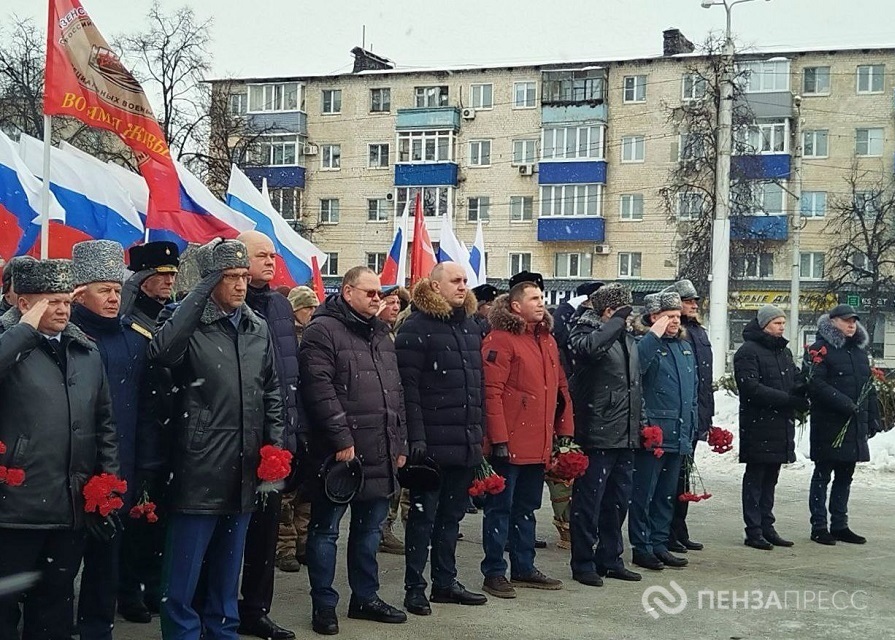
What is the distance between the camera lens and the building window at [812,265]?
49.1 meters

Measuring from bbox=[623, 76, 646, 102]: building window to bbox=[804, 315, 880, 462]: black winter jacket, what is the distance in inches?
1603

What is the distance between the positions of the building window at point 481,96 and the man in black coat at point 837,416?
42.6 m

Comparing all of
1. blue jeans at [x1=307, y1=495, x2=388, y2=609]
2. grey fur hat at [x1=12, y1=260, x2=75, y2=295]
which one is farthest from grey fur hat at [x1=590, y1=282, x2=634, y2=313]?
grey fur hat at [x1=12, y1=260, x2=75, y2=295]

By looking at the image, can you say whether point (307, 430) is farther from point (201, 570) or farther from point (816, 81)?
point (816, 81)

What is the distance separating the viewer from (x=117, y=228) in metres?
10.9

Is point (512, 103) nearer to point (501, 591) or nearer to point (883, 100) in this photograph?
point (883, 100)

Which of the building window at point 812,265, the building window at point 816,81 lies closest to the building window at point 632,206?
the building window at point 812,265

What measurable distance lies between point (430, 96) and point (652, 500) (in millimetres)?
44873

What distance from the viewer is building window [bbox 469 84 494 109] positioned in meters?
51.9

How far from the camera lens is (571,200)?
50.7m

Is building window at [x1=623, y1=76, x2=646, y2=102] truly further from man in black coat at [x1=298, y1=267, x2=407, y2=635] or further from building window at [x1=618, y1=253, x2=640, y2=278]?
man in black coat at [x1=298, y1=267, x2=407, y2=635]

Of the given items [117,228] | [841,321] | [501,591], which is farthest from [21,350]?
[841,321]

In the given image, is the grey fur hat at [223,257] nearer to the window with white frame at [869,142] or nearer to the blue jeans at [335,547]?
the blue jeans at [335,547]

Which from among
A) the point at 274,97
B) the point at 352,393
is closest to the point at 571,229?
the point at 274,97
